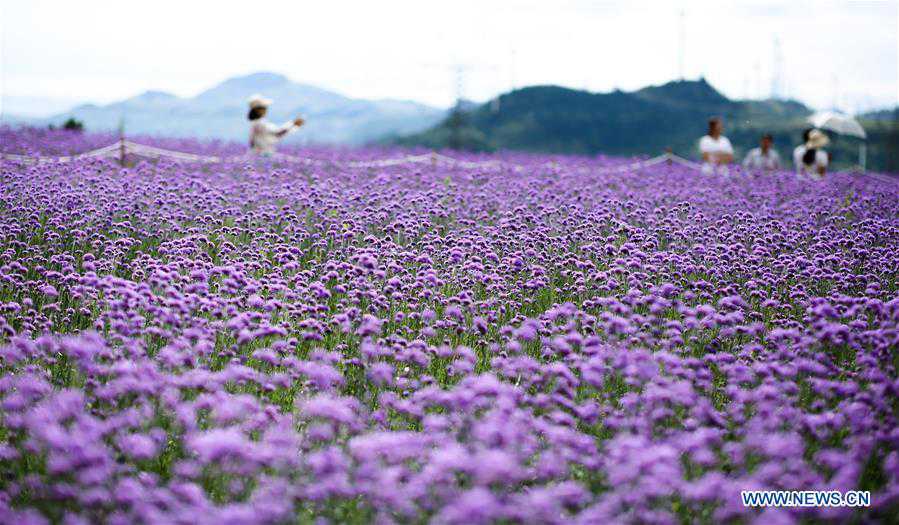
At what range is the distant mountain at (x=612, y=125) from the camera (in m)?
68.1

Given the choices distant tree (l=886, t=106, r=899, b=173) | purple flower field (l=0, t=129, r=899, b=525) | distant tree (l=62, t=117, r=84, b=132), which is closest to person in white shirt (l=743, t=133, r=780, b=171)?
purple flower field (l=0, t=129, r=899, b=525)

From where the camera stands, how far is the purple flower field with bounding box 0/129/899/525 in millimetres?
3217

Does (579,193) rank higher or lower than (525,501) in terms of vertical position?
higher

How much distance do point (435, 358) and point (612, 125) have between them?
70.6 meters

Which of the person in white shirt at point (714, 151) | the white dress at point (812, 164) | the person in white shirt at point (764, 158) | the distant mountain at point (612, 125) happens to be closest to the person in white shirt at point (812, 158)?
the white dress at point (812, 164)

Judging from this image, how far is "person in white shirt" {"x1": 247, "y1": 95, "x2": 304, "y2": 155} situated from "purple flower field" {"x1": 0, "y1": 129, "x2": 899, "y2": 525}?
17.0ft

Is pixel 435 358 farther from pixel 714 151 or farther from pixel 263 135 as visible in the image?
pixel 714 151

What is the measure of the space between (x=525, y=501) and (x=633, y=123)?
74552mm

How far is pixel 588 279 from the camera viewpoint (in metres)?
7.51

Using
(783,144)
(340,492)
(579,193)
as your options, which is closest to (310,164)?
(579,193)

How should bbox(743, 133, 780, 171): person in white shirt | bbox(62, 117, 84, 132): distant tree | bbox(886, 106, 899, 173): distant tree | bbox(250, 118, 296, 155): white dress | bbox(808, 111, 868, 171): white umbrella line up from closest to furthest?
bbox(250, 118, 296, 155): white dress → bbox(743, 133, 780, 171): person in white shirt → bbox(808, 111, 868, 171): white umbrella → bbox(62, 117, 84, 132): distant tree → bbox(886, 106, 899, 173): distant tree

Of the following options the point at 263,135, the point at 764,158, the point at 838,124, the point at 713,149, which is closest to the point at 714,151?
the point at 713,149

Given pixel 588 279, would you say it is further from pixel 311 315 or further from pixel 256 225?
pixel 256 225

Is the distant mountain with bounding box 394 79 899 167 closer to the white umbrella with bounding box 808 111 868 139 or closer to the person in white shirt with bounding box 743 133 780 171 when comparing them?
the white umbrella with bounding box 808 111 868 139
